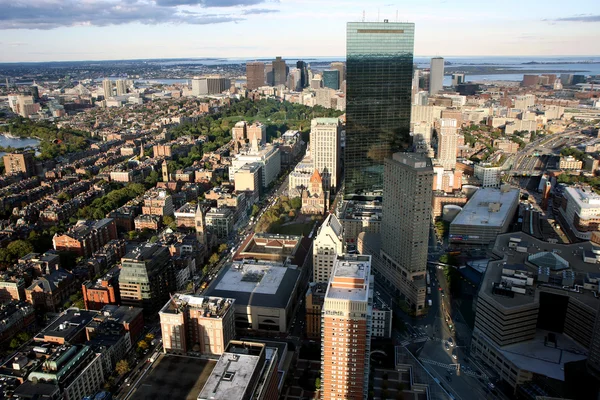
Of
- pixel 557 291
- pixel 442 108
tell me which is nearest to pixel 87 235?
pixel 557 291

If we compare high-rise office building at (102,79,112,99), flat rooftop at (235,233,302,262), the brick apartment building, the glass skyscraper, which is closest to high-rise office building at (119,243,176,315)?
flat rooftop at (235,233,302,262)

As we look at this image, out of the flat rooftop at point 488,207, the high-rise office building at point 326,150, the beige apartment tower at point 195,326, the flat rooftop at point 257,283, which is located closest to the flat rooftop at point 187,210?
the flat rooftop at point 257,283

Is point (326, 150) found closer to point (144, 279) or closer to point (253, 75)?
point (144, 279)

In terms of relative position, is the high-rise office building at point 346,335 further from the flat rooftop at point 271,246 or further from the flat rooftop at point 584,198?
the flat rooftop at point 584,198

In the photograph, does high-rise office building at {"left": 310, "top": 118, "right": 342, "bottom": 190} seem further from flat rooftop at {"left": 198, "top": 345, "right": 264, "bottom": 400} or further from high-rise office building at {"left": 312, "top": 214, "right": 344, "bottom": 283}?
flat rooftop at {"left": 198, "top": 345, "right": 264, "bottom": 400}

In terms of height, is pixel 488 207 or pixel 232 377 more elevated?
pixel 232 377

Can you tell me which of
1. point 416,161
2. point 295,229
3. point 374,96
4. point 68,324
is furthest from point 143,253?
point 374,96
